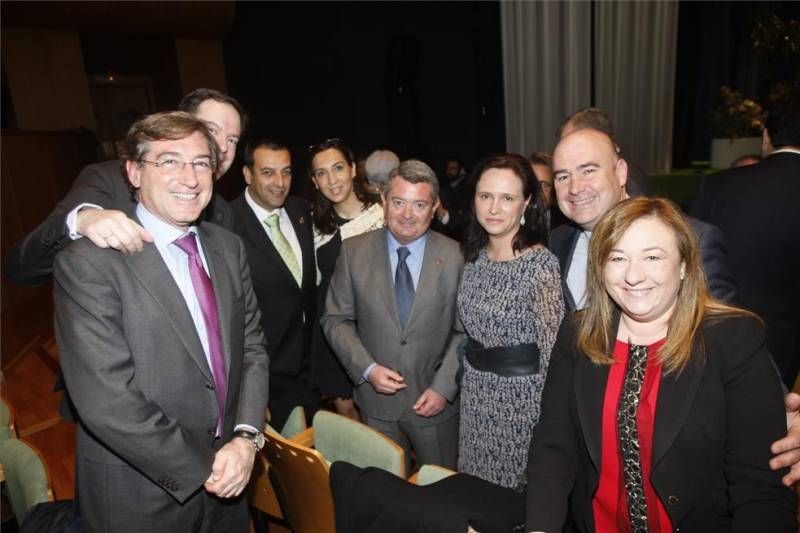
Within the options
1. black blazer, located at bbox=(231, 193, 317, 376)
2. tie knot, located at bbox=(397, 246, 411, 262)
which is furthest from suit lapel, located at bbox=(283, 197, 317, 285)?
tie knot, located at bbox=(397, 246, 411, 262)

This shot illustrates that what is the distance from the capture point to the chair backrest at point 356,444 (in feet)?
5.65

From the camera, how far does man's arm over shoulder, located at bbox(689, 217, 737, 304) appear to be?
5.24 feet

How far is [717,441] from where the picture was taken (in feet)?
4.11

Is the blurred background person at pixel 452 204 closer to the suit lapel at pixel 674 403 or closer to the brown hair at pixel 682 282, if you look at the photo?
the brown hair at pixel 682 282

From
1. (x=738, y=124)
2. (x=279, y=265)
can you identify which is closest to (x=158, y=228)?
(x=279, y=265)

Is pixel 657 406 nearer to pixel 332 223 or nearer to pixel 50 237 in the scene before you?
pixel 50 237

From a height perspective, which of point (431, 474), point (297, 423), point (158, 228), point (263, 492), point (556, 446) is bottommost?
point (263, 492)

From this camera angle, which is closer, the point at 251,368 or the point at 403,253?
the point at 251,368

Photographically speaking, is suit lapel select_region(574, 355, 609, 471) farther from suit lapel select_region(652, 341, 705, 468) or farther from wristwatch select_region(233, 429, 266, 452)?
wristwatch select_region(233, 429, 266, 452)

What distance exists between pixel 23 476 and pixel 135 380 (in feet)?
2.54

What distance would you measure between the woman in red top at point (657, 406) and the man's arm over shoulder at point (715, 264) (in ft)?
0.98

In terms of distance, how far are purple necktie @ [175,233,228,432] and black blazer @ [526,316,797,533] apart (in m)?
0.92

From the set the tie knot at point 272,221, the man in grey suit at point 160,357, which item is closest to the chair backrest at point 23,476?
the man in grey suit at point 160,357

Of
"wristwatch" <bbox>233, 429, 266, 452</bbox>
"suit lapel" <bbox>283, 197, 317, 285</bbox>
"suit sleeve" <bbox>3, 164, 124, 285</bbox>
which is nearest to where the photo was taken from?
"suit sleeve" <bbox>3, 164, 124, 285</bbox>
